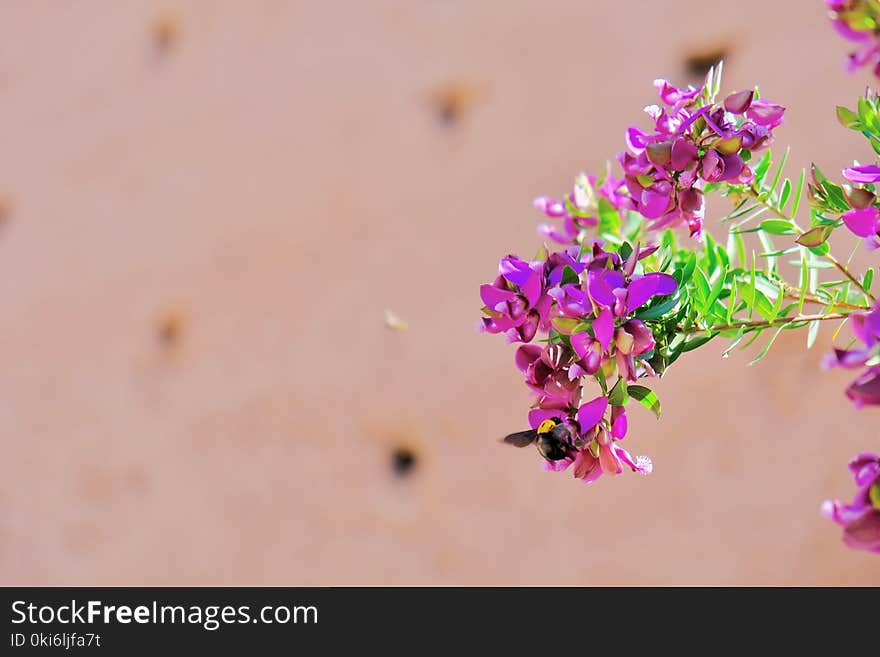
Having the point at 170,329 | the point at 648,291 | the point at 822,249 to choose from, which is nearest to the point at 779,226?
the point at 822,249

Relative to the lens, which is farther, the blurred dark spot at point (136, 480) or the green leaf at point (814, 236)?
the blurred dark spot at point (136, 480)

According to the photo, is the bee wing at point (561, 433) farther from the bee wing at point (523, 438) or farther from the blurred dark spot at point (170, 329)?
the blurred dark spot at point (170, 329)

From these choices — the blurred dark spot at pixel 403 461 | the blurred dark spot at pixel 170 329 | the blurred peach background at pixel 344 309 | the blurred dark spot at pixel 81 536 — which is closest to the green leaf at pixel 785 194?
the blurred peach background at pixel 344 309

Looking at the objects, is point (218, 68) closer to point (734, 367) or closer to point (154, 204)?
point (154, 204)

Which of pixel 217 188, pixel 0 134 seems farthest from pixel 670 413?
pixel 0 134

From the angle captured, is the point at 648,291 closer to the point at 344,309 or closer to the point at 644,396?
the point at 644,396

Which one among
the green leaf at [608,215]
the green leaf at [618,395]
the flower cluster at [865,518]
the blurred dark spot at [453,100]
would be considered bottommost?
the flower cluster at [865,518]
